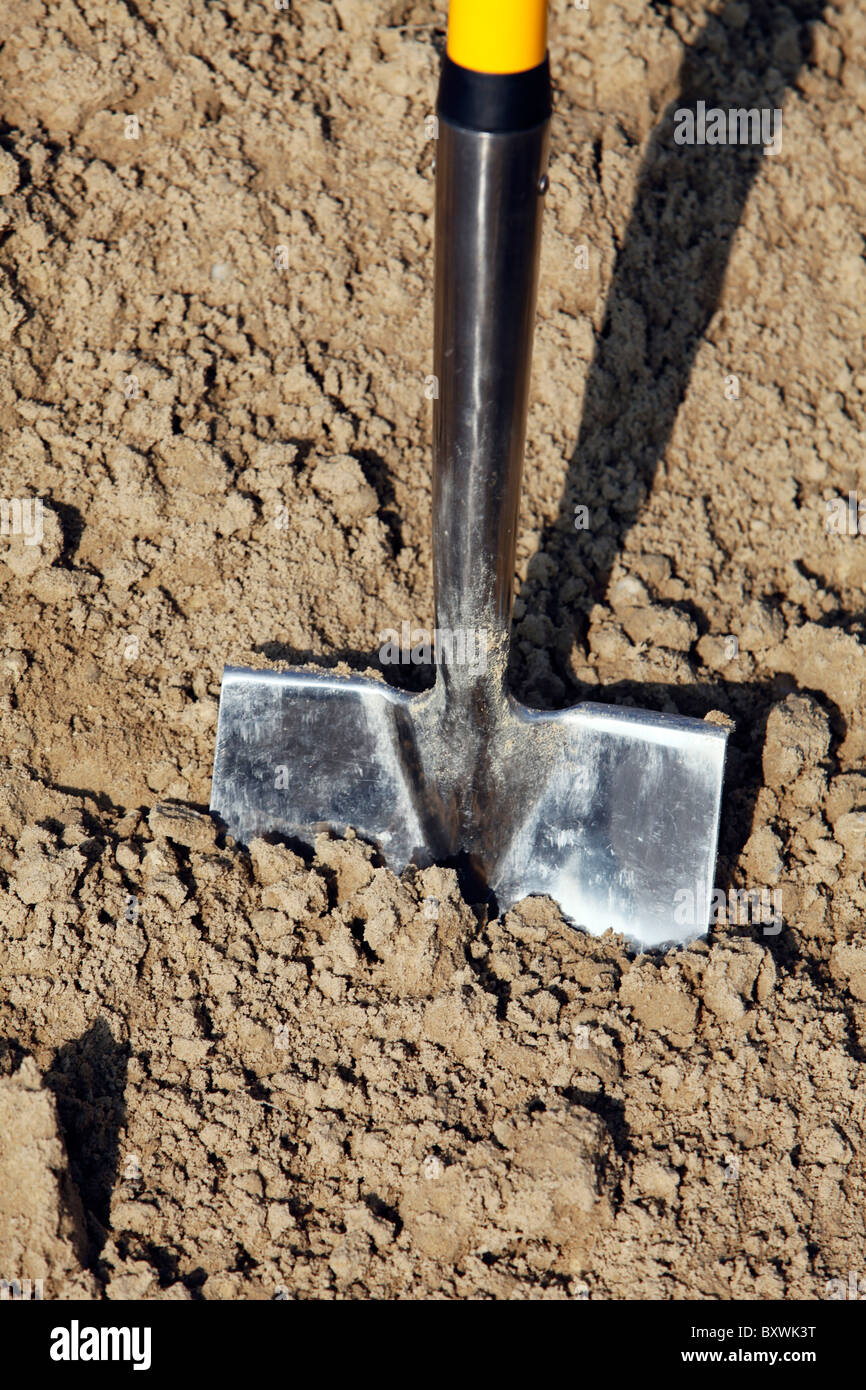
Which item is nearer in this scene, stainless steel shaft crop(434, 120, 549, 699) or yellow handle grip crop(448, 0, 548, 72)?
yellow handle grip crop(448, 0, 548, 72)

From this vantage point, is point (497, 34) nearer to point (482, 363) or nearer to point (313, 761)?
point (482, 363)

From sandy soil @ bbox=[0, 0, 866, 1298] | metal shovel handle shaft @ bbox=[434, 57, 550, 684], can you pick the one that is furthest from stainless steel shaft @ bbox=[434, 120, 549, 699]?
sandy soil @ bbox=[0, 0, 866, 1298]

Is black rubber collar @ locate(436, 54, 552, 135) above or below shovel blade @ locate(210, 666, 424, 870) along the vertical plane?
above

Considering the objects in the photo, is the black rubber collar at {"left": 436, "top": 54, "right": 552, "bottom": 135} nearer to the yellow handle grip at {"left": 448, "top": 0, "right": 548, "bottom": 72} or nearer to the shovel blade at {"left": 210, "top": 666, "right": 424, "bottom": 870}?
the yellow handle grip at {"left": 448, "top": 0, "right": 548, "bottom": 72}

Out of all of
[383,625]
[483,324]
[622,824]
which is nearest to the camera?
[483,324]

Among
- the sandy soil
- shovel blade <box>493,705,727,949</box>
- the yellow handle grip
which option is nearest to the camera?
the yellow handle grip

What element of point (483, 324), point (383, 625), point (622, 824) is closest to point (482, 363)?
point (483, 324)

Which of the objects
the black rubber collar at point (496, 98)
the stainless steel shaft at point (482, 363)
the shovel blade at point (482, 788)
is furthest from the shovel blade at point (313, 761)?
the black rubber collar at point (496, 98)
